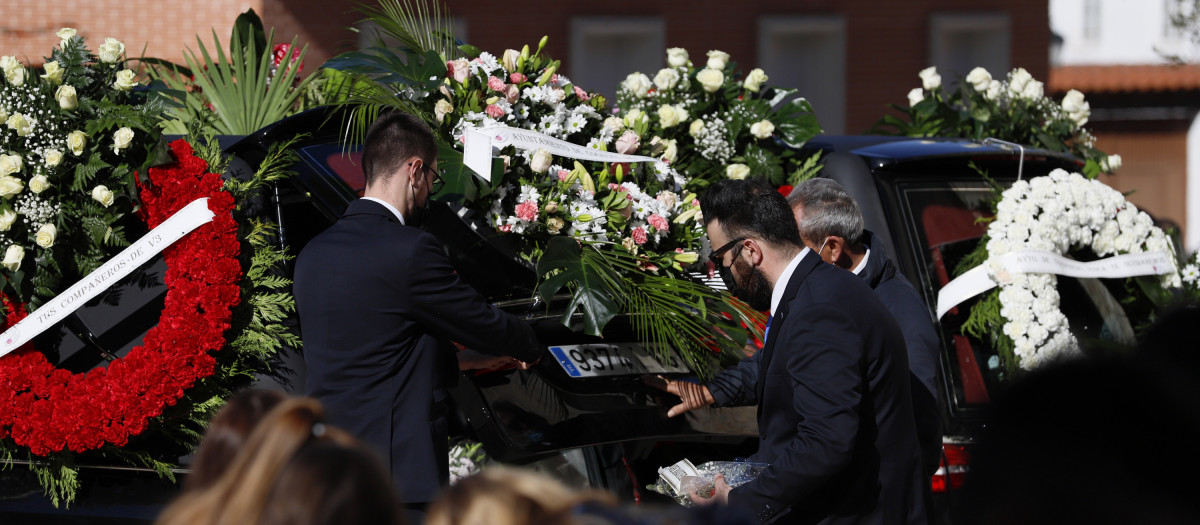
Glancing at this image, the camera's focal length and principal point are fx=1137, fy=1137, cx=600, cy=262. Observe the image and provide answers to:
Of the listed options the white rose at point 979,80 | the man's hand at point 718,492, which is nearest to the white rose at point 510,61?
the man's hand at point 718,492

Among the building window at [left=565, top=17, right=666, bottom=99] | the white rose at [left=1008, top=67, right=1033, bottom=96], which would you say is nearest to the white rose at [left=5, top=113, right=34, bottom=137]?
the white rose at [left=1008, top=67, right=1033, bottom=96]

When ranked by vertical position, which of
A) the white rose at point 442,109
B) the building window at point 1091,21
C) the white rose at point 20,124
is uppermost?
the white rose at point 20,124

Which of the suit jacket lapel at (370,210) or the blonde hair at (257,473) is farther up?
the blonde hair at (257,473)

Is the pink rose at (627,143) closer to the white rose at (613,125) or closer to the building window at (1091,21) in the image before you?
the white rose at (613,125)

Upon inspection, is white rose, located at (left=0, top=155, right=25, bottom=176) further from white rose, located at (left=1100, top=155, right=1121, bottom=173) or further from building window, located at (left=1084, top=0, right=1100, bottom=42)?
building window, located at (left=1084, top=0, right=1100, bottom=42)

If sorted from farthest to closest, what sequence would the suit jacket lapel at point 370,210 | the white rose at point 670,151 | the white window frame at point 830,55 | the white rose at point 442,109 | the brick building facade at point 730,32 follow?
the white window frame at point 830,55, the brick building facade at point 730,32, the white rose at point 670,151, the white rose at point 442,109, the suit jacket lapel at point 370,210

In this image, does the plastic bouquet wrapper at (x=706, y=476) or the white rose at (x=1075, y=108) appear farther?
the white rose at (x=1075, y=108)

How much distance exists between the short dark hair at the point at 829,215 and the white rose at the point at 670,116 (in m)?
1.06

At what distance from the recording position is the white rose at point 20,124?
367 cm

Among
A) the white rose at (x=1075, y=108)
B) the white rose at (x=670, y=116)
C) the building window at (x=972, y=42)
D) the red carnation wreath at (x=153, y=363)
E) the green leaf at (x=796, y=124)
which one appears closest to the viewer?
the red carnation wreath at (x=153, y=363)

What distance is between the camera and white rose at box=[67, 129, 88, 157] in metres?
3.68

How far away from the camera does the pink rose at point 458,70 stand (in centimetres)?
404

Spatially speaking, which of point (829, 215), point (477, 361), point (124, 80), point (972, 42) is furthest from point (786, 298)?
point (972, 42)

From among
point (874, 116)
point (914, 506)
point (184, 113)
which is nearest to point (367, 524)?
point (914, 506)
